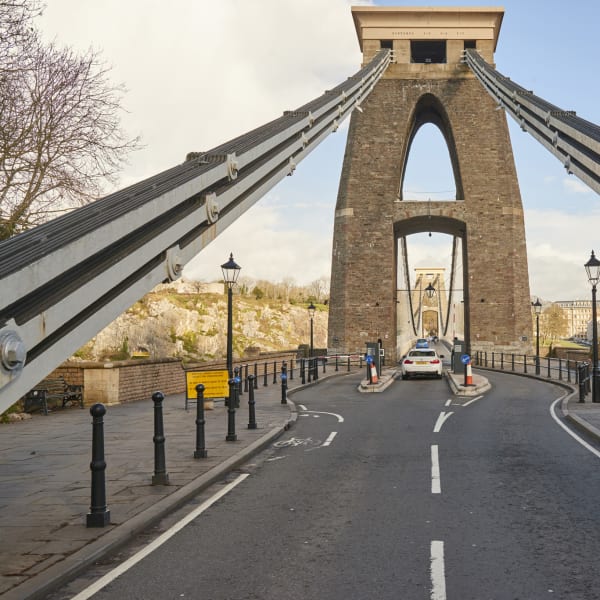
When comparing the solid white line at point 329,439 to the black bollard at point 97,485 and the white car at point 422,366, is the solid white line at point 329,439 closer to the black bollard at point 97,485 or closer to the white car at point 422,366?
the black bollard at point 97,485

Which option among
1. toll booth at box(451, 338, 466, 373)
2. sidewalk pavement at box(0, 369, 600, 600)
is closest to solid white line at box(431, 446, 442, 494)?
sidewalk pavement at box(0, 369, 600, 600)

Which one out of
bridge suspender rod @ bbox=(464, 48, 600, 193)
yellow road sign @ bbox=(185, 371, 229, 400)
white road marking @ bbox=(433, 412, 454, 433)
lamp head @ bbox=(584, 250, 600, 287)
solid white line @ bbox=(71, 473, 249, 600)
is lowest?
white road marking @ bbox=(433, 412, 454, 433)

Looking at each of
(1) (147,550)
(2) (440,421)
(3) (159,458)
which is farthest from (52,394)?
(1) (147,550)

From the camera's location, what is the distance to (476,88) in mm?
45906

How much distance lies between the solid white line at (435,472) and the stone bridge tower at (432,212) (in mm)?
32749

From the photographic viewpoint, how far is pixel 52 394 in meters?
15.9

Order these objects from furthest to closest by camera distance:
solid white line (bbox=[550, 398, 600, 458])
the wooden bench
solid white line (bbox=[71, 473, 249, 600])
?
1. the wooden bench
2. solid white line (bbox=[550, 398, 600, 458])
3. solid white line (bbox=[71, 473, 249, 600])

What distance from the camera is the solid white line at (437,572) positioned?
448 centimetres

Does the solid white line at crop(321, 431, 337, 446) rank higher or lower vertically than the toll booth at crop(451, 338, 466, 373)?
lower

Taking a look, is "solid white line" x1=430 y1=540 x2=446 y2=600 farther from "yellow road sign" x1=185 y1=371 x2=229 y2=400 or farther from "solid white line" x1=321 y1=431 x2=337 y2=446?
"yellow road sign" x1=185 y1=371 x2=229 y2=400

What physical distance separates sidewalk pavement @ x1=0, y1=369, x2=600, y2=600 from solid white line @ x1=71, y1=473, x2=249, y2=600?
207 millimetres

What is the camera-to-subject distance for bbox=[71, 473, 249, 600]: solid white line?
462 cm

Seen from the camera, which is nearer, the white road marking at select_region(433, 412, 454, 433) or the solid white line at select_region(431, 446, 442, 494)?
the solid white line at select_region(431, 446, 442, 494)

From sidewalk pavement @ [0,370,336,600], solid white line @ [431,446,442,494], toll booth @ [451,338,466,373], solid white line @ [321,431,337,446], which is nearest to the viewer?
sidewalk pavement @ [0,370,336,600]
